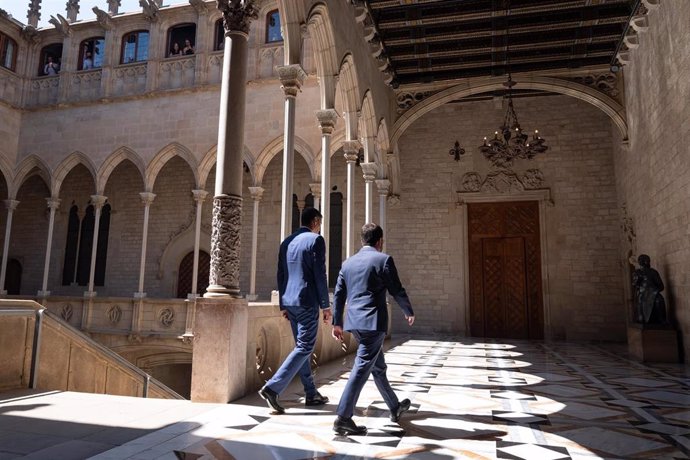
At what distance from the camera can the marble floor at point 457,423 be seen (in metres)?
2.54

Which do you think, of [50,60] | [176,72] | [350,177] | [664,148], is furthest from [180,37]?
[664,148]

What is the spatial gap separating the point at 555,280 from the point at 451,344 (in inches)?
140

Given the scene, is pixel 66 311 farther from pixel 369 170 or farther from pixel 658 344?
pixel 658 344

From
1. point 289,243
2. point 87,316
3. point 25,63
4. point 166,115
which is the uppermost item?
point 25,63

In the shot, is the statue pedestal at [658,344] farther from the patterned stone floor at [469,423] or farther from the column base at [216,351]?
the column base at [216,351]

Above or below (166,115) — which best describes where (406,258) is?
below

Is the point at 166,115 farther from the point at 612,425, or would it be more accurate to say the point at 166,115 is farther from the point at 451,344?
the point at 612,425

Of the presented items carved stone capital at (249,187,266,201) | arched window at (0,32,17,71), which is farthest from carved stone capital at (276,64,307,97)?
arched window at (0,32,17,71)

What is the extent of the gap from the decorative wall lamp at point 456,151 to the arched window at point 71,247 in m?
11.8

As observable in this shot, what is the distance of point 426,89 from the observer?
11.4 meters

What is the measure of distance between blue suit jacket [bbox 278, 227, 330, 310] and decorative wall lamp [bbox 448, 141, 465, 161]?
9.35 metres

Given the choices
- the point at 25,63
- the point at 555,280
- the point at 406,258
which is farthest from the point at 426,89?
the point at 25,63

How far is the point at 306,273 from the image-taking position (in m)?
3.44

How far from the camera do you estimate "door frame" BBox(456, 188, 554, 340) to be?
1161 cm
